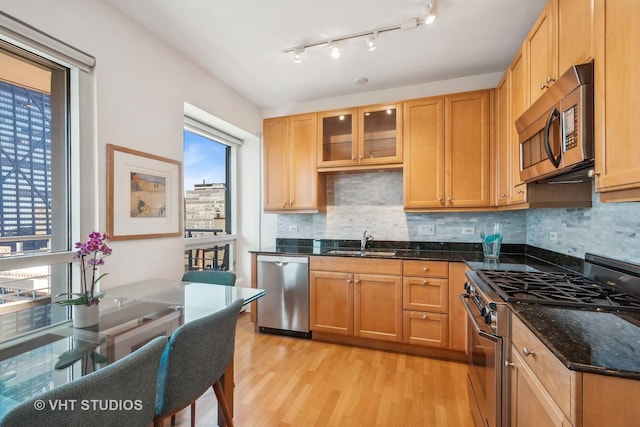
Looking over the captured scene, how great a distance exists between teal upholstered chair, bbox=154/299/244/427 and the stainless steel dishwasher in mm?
1693

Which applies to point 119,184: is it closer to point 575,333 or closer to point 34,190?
point 34,190

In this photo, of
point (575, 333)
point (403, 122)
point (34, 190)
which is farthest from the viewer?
point (403, 122)

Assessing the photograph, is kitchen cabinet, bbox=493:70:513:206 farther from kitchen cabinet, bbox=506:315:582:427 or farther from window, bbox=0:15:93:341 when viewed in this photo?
window, bbox=0:15:93:341

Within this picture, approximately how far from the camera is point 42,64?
1709mm

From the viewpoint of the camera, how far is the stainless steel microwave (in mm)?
1135

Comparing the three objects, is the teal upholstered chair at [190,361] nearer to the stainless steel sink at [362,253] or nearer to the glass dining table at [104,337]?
the glass dining table at [104,337]

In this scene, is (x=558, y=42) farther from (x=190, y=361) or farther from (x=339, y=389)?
(x=339, y=389)

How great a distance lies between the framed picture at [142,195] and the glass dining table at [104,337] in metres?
0.46

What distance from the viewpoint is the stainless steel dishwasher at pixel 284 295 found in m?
2.95

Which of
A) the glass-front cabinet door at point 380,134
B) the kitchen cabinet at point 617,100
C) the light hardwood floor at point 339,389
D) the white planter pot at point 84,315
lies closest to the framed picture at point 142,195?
the white planter pot at point 84,315

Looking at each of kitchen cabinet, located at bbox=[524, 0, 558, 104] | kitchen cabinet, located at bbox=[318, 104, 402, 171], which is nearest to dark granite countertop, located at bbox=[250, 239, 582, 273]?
kitchen cabinet, located at bbox=[318, 104, 402, 171]

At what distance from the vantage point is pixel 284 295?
3004 millimetres

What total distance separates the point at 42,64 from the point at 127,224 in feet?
3.46

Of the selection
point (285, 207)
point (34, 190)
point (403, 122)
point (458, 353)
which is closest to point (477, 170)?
point (403, 122)
